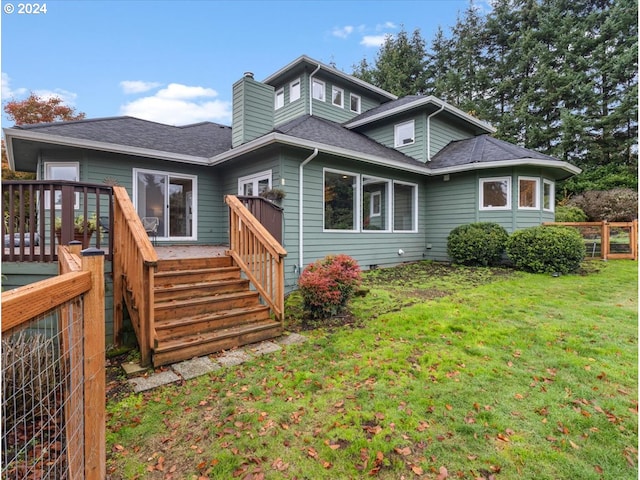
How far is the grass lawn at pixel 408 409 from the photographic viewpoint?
6.49 feet

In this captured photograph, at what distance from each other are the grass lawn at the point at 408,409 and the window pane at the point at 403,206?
5566 millimetres

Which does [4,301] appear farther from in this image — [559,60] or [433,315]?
[559,60]

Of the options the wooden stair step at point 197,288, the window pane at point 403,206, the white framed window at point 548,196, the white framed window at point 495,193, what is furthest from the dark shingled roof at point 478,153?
the wooden stair step at point 197,288

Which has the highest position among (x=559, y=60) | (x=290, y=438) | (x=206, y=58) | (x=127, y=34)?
(x=559, y=60)

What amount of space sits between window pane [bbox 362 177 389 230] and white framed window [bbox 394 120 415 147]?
266 cm

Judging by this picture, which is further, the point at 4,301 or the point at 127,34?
the point at 127,34

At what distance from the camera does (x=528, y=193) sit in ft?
31.5

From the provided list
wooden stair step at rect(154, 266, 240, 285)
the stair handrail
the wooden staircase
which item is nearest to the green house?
wooden stair step at rect(154, 266, 240, 285)

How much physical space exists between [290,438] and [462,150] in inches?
423

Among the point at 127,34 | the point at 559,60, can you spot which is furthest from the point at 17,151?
the point at 559,60

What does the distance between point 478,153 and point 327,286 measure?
795 cm

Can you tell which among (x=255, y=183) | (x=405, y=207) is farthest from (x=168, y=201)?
(x=405, y=207)

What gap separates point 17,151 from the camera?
7.25m

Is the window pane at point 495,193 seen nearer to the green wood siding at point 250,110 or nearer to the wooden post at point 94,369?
the green wood siding at point 250,110
